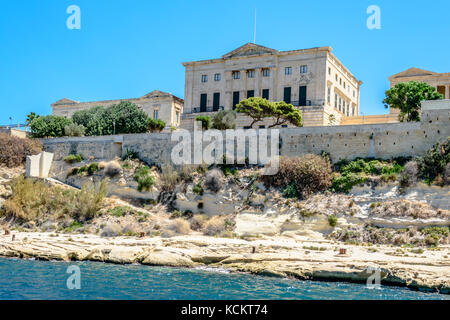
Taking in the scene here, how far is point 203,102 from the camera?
1834 inches

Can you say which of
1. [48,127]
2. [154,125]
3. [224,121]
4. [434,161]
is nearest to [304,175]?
[434,161]

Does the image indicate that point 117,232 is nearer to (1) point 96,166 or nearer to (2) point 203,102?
(1) point 96,166

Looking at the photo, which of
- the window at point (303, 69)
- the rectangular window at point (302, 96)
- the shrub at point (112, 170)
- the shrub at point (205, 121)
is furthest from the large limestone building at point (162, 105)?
the shrub at point (112, 170)

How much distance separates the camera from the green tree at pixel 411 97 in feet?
111

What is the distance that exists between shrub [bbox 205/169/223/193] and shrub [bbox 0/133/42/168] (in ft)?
49.0

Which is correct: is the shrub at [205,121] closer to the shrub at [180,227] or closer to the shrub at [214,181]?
the shrub at [214,181]

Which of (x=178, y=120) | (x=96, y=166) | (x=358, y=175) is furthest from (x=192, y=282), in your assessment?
(x=178, y=120)

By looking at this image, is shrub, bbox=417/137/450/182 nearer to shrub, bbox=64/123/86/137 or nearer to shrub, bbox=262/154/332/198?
shrub, bbox=262/154/332/198

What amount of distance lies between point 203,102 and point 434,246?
28.4 metres

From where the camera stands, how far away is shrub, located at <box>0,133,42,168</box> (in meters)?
35.7

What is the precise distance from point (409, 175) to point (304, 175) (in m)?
5.52

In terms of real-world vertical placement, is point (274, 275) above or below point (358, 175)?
below

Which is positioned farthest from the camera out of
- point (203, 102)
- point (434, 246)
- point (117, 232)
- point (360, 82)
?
point (360, 82)
